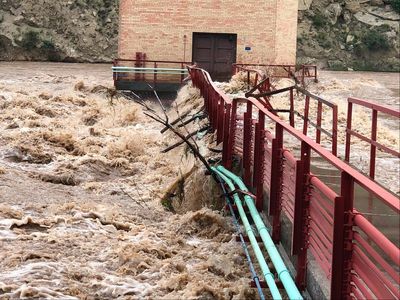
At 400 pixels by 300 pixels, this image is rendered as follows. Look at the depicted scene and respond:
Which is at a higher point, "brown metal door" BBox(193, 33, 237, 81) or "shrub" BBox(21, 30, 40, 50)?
"shrub" BBox(21, 30, 40, 50)

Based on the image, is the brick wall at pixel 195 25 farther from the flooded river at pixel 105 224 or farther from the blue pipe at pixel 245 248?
the blue pipe at pixel 245 248

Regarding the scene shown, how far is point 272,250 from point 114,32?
53.4 m

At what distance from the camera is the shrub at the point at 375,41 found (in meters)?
58.0

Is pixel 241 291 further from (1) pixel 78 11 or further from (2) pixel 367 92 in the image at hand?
(1) pixel 78 11

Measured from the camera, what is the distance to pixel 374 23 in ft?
196

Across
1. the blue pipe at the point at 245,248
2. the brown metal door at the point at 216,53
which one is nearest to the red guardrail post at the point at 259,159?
the blue pipe at the point at 245,248

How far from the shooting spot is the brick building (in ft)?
92.0

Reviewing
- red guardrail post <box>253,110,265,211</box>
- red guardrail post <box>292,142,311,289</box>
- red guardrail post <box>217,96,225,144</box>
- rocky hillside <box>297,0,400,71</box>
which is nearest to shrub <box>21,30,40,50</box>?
rocky hillside <box>297,0,400,71</box>

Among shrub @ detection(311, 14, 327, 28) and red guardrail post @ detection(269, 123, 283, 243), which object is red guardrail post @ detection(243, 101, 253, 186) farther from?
shrub @ detection(311, 14, 327, 28)

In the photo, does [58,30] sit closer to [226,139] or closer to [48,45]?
[48,45]

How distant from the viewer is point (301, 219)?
5289 millimetres

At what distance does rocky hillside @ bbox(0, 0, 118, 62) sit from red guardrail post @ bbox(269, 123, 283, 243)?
49638 millimetres

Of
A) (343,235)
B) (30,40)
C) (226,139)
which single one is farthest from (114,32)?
(343,235)

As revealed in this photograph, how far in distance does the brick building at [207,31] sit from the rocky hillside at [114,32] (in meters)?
27.6
